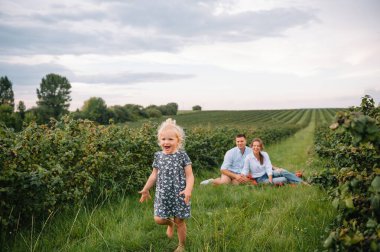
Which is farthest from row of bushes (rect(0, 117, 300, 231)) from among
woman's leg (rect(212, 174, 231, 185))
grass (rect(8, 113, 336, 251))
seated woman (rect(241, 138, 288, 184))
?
seated woman (rect(241, 138, 288, 184))

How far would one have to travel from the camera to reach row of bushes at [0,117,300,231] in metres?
3.88

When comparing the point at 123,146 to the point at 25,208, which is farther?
the point at 123,146

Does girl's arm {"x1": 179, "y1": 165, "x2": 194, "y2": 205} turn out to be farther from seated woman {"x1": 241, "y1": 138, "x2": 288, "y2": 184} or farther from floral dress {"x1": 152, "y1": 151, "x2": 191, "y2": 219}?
seated woman {"x1": 241, "y1": 138, "x2": 288, "y2": 184}

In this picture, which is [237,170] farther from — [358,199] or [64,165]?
[358,199]

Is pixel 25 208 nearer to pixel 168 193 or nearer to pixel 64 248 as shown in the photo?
pixel 64 248

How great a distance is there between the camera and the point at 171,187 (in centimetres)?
406

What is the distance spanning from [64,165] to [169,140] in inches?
81.8

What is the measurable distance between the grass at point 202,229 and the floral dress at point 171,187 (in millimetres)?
426

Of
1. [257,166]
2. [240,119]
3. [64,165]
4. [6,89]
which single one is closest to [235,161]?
[257,166]

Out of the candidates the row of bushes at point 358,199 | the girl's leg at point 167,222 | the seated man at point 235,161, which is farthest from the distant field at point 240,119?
the row of bushes at point 358,199

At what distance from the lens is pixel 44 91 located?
248 ft

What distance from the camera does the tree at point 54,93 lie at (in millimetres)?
74750

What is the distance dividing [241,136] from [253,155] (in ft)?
2.27

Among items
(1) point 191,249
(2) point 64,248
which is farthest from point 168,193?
(2) point 64,248
